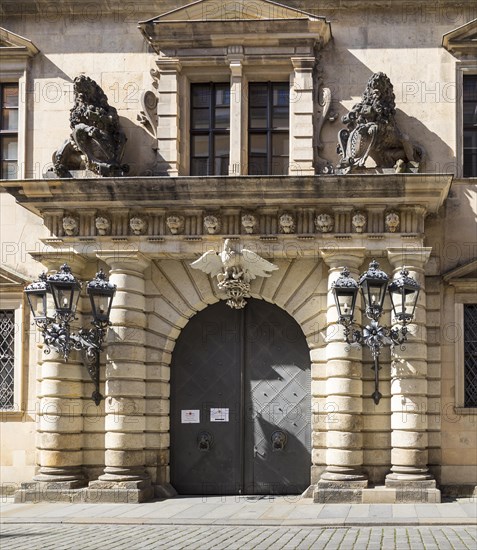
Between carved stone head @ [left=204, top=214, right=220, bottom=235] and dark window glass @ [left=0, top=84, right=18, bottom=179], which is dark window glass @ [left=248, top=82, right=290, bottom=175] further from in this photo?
dark window glass @ [left=0, top=84, right=18, bottom=179]

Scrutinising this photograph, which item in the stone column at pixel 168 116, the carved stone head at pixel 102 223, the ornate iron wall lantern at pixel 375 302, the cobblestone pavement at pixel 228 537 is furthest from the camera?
the stone column at pixel 168 116

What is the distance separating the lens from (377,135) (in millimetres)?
19484

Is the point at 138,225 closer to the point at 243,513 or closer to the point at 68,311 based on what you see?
the point at 68,311

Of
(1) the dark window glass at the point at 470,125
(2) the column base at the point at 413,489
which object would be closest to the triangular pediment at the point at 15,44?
(1) the dark window glass at the point at 470,125

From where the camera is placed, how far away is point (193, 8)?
20344 millimetres

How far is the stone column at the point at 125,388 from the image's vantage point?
19328 millimetres

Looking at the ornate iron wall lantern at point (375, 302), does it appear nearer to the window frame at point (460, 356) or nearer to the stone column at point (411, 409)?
the stone column at point (411, 409)

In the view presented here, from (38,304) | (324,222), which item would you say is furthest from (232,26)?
(38,304)

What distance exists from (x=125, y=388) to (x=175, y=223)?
2933mm

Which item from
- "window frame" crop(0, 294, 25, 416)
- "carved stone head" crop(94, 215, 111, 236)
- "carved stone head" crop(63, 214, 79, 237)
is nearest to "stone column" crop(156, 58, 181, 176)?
"carved stone head" crop(94, 215, 111, 236)

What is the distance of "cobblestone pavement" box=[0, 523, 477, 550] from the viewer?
47.2ft

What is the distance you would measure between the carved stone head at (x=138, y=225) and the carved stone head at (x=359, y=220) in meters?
3.56

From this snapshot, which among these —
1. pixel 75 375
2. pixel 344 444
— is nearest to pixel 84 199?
pixel 75 375

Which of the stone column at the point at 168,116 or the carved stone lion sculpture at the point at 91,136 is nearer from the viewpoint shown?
the carved stone lion sculpture at the point at 91,136
